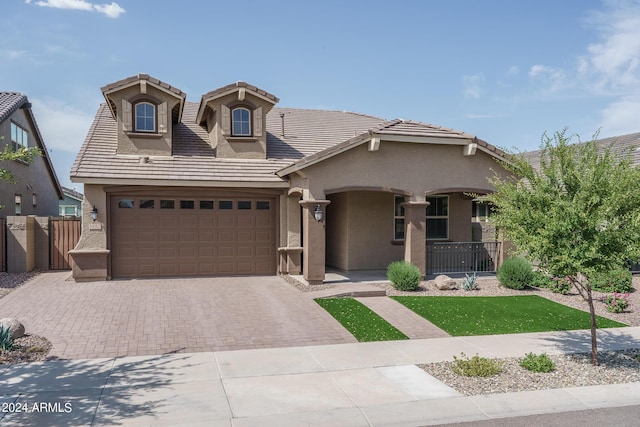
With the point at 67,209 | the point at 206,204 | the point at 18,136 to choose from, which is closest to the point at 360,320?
the point at 206,204

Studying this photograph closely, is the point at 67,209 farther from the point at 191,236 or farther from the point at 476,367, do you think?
the point at 476,367

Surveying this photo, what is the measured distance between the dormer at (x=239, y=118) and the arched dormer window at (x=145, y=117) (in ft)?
5.88

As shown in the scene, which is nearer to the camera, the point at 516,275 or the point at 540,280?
the point at 516,275

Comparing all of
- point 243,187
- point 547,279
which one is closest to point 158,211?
point 243,187

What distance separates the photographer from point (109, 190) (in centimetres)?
1562

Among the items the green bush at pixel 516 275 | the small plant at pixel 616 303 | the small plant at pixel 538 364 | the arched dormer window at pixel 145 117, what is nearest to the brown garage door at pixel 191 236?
the arched dormer window at pixel 145 117

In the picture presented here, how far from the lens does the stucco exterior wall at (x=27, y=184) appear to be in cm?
2083

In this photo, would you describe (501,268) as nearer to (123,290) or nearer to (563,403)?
(563,403)

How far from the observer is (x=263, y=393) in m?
6.96

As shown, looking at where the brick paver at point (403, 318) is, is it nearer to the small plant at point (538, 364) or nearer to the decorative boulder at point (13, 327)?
the small plant at point (538, 364)

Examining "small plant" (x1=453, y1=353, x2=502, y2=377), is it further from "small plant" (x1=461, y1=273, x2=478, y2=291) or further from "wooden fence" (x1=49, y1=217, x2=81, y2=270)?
"wooden fence" (x1=49, y1=217, x2=81, y2=270)

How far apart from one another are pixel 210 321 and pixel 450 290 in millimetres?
7361

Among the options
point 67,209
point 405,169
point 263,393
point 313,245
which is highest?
point 405,169

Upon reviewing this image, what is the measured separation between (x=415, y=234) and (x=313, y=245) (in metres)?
3.31
